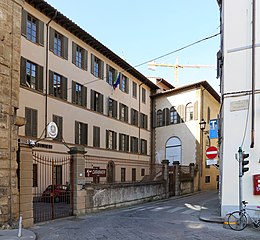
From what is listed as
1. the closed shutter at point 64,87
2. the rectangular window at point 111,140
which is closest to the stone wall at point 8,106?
the closed shutter at point 64,87

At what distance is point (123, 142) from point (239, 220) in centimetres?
2496

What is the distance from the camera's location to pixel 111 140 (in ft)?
113

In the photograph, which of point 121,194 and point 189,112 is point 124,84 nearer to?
point 189,112

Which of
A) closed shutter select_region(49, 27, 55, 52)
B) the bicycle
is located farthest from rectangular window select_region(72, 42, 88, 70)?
the bicycle

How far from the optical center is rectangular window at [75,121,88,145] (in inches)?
1120

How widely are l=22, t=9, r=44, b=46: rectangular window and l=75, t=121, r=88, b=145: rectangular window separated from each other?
23.7 ft

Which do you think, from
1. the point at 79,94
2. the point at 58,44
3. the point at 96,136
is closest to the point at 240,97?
the point at 58,44

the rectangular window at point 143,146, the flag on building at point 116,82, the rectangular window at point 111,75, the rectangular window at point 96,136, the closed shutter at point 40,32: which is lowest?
the rectangular window at point 143,146

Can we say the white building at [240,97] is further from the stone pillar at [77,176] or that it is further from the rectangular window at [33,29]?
the rectangular window at [33,29]

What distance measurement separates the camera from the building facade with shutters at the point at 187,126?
1462 inches

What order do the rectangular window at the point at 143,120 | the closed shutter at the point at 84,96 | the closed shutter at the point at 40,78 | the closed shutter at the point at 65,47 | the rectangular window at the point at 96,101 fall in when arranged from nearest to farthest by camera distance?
the closed shutter at the point at 40,78 → the closed shutter at the point at 65,47 → the closed shutter at the point at 84,96 → the rectangular window at the point at 96,101 → the rectangular window at the point at 143,120

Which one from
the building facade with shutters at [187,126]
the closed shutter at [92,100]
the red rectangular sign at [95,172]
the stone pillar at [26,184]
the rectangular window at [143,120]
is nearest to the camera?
the stone pillar at [26,184]

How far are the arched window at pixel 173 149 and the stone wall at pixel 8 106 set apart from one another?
2857 centimetres

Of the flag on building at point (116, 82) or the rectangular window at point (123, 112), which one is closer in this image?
the flag on building at point (116, 82)
